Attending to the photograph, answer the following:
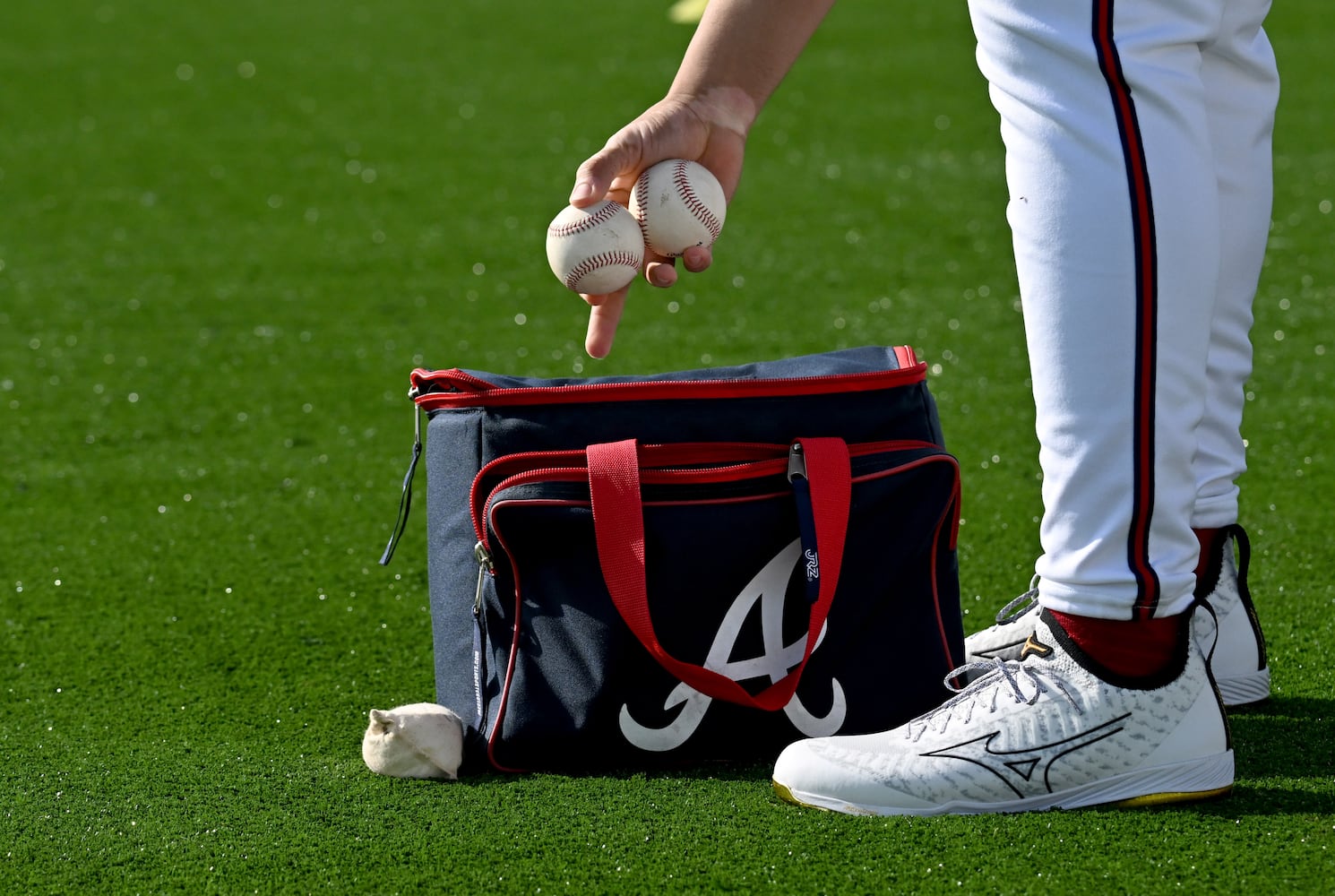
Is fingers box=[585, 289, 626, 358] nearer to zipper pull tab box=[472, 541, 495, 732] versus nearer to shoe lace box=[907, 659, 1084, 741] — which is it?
zipper pull tab box=[472, 541, 495, 732]

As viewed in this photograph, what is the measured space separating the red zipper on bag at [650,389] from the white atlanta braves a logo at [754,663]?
7.2 inches

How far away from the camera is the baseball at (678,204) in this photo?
1.69 meters

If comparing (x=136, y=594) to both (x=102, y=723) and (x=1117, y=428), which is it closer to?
(x=102, y=723)

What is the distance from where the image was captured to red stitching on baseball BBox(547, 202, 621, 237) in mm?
1700

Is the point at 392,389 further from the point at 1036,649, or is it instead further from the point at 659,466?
the point at 1036,649

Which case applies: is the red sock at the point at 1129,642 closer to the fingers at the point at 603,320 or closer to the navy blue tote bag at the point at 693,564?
the navy blue tote bag at the point at 693,564

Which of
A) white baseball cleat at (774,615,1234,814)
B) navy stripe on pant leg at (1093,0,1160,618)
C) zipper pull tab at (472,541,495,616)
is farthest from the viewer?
zipper pull tab at (472,541,495,616)

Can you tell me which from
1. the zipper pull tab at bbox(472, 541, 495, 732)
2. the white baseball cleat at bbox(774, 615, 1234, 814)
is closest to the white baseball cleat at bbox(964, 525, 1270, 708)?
the white baseball cleat at bbox(774, 615, 1234, 814)

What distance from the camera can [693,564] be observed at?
1646mm

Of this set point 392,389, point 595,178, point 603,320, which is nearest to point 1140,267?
point 595,178

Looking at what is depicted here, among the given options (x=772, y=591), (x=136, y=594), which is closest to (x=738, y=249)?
(x=136, y=594)

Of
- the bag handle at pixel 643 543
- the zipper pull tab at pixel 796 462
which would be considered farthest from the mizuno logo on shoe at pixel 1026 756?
the zipper pull tab at pixel 796 462

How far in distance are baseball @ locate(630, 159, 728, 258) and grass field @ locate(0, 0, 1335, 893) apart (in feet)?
1.99

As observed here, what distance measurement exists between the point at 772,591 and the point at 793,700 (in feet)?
0.41
